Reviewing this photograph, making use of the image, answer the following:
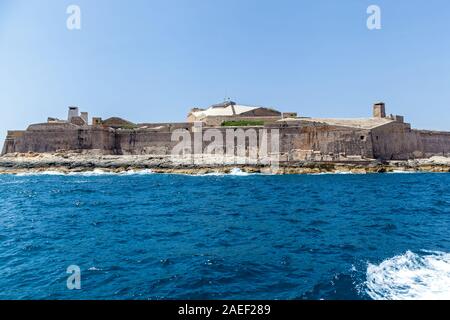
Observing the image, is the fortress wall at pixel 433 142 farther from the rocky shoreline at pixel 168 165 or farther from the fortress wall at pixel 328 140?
the fortress wall at pixel 328 140

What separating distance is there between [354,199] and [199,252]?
36.7 ft

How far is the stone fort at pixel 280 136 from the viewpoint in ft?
115

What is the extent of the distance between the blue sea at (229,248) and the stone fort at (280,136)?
60.0 feet

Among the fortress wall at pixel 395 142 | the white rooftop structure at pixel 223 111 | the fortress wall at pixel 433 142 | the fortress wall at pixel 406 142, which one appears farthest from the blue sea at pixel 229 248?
the white rooftop structure at pixel 223 111

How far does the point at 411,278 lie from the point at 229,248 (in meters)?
4.08

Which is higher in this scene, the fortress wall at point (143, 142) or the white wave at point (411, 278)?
the fortress wall at point (143, 142)

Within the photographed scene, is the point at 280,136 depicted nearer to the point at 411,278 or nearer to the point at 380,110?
the point at 380,110

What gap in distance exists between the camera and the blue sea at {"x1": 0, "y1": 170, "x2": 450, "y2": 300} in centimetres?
626

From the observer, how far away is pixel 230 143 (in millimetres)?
36969

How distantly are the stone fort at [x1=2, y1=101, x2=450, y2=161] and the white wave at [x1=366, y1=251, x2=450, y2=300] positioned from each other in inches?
1059

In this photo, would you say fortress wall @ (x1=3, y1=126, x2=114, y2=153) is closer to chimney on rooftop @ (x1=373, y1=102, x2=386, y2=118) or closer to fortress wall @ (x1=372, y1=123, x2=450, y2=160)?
fortress wall @ (x1=372, y1=123, x2=450, y2=160)

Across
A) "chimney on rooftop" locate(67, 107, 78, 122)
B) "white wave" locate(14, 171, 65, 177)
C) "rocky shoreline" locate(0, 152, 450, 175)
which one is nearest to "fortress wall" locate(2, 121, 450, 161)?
"rocky shoreline" locate(0, 152, 450, 175)

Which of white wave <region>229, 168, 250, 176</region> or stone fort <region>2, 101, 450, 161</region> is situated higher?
stone fort <region>2, 101, 450, 161</region>
